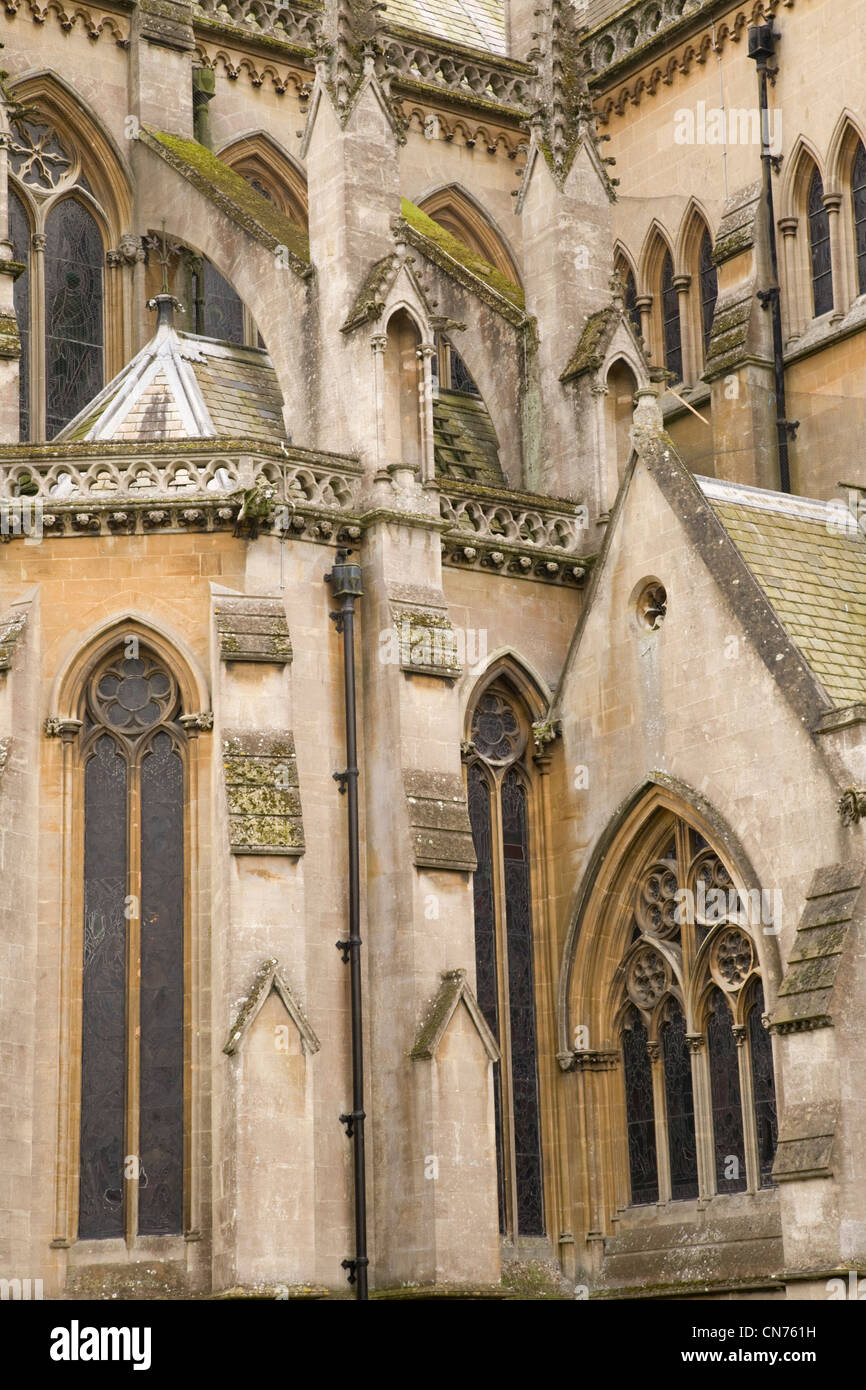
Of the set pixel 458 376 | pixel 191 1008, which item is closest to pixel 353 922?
pixel 191 1008

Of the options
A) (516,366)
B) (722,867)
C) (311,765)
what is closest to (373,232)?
(516,366)

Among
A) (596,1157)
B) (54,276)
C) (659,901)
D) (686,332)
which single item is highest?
(686,332)

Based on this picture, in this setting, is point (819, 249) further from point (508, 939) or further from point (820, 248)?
point (508, 939)

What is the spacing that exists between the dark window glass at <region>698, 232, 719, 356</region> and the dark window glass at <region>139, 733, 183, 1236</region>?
1228cm

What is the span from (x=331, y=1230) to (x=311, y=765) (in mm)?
4499

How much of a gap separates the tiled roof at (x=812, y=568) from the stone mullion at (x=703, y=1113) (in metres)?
3.95

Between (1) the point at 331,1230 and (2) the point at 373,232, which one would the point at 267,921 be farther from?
(2) the point at 373,232

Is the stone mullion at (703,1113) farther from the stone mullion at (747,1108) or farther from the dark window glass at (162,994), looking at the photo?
the dark window glass at (162,994)

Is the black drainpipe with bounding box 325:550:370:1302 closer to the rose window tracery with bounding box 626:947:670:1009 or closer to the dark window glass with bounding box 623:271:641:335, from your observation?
the rose window tracery with bounding box 626:947:670:1009

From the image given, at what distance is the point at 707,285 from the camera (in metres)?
32.0

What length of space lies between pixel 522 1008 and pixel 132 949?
4533 millimetres

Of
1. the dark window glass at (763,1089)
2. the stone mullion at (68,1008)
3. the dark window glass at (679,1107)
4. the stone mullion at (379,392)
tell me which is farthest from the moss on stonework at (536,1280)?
the stone mullion at (379,392)

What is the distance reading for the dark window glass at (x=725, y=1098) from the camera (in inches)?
897

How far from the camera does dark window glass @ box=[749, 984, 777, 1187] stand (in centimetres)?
2238
